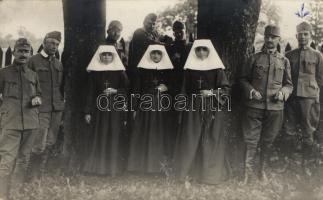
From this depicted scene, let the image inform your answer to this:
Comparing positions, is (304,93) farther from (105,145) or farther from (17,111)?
(17,111)

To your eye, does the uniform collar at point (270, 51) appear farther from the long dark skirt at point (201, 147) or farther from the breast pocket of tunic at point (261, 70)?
the long dark skirt at point (201, 147)

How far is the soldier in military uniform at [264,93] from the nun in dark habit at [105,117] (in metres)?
1.54

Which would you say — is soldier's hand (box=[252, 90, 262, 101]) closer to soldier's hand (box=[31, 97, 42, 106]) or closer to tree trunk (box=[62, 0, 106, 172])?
tree trunk (box=[62, 0, 106, 172])

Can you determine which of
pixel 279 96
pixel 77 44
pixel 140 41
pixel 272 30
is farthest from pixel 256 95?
pixel 77 44

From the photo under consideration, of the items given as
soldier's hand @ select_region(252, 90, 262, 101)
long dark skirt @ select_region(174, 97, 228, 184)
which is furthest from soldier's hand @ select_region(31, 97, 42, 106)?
soldier's hand @ select_region(252, 90, 262, 101)

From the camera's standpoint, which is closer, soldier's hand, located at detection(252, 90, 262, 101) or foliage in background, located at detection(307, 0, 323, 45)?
soldier's hand, located at detection(252, 90, 262, 101)

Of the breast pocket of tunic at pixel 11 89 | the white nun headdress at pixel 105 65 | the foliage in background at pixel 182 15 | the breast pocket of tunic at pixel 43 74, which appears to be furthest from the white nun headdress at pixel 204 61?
the breast pocket of tunic at pixel 11 89

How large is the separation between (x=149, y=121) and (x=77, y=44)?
1312mm

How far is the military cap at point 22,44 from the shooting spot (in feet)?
15.3

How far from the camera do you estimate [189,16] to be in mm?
5117

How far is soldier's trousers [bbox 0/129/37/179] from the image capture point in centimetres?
466

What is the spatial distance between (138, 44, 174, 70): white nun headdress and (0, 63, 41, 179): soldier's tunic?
1322 millimetres

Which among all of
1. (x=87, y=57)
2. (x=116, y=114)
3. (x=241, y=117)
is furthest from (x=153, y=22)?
(x=241, y=117)

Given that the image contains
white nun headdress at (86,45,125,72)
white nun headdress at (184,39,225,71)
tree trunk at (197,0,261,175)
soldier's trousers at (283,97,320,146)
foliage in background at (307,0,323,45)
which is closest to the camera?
white nun headdress at (184,39,225,71)
